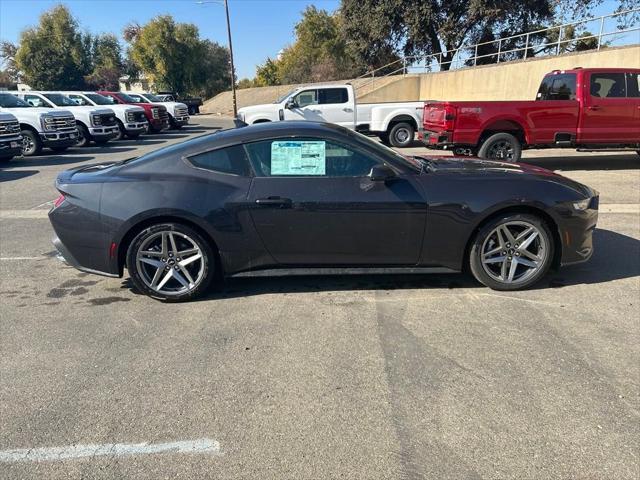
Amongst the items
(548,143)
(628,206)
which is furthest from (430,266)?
(548,143)

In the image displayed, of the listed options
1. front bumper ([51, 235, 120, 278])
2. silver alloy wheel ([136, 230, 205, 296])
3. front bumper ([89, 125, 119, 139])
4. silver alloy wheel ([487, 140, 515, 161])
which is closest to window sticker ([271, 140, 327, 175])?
silver alloy wheel ([136, 230, 205, 296])

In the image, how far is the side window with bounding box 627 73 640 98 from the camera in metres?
10.2

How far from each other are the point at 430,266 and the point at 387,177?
2.86ft

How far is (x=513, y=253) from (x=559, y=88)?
8.15 m

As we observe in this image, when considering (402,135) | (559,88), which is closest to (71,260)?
(559,88)

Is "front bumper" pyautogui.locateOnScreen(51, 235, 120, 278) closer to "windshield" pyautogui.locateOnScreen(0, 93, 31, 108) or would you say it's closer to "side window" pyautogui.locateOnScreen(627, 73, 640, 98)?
"side window" pyautogui.locateOnScreen(627, 73, 640, 98)

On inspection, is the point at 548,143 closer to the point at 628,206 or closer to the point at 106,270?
the point at 628,206

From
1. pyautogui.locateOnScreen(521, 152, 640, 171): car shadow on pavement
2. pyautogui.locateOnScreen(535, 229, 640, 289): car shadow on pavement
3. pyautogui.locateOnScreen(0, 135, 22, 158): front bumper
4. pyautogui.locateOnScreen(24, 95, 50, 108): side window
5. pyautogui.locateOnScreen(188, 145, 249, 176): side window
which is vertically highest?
pyautogui.locateOnScreen(24, 95, 50, 108): side window

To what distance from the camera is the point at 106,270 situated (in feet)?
13.6

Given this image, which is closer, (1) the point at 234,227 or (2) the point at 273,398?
(2) the point at 273,398

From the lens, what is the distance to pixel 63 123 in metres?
15.1

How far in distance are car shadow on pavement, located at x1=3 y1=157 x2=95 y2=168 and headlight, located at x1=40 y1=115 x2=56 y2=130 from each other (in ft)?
3.00

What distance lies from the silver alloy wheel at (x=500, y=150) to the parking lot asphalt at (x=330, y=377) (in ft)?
18.4

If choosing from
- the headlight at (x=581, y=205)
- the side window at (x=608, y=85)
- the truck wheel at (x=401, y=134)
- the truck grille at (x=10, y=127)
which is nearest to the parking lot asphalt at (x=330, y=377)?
the headlight at (x=581, y=205)
